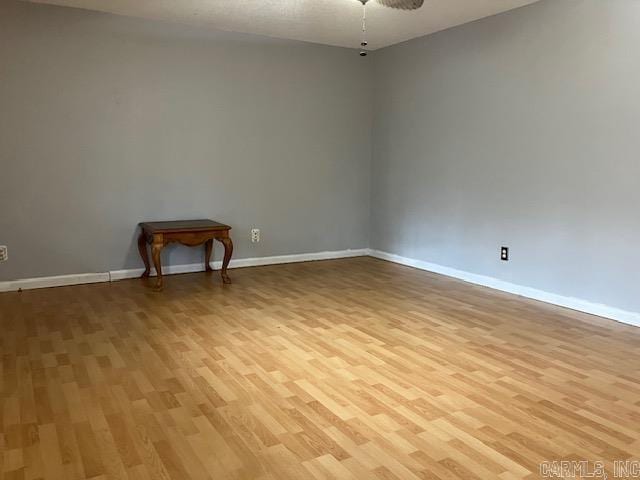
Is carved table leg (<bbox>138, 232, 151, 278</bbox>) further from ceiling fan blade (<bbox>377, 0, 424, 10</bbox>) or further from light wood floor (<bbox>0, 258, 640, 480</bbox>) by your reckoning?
ceiling fan blade (<bbox>377, 0, 424, 10</bbox>)

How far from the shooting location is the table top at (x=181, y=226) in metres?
4.24

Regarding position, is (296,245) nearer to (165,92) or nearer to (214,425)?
(165,92)

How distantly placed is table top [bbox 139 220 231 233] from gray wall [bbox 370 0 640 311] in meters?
1.96

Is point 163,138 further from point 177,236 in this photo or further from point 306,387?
point 306,387

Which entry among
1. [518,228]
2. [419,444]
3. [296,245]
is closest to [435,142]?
[518,228]

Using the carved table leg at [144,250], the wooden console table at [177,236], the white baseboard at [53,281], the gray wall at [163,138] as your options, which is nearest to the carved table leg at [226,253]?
the wooden console table at [177,236]

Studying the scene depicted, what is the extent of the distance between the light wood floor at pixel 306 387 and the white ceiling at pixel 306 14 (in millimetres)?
2181

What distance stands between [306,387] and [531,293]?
7.79 ft

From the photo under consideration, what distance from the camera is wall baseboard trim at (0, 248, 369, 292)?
425 cm

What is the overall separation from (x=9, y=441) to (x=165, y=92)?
3.35 m

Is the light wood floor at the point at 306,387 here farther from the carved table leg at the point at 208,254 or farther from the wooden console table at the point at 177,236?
the carved table leg at the point at 208,254

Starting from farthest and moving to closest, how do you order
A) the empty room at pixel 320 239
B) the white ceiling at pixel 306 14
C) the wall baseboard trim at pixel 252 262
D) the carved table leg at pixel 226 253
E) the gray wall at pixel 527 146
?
1. the wall baseboard trim at pixel 252 262
2. the carved table leg at pixel 226 253
3. the white ceiling at pixel 306 14
4. the gray wall at pixel 527 146
5. the empty room at pixel 320 239

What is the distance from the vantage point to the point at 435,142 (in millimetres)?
4938

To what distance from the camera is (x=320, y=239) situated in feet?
18.4
